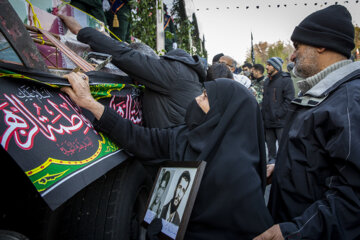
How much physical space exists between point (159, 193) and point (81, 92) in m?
0.78

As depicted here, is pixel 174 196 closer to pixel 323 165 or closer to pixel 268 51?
pixel 323 165

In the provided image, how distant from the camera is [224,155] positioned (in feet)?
5.24

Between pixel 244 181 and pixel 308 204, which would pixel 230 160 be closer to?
pixel 244 181

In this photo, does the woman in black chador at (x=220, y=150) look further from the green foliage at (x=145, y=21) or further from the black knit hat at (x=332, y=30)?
the green foliage at (x=145, y=21)

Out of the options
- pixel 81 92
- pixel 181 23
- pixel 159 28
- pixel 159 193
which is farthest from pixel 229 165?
pixel 181 23

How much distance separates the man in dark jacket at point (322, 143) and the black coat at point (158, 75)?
0.99 metres

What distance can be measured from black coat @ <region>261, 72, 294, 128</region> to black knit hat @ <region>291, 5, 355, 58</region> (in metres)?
3.73

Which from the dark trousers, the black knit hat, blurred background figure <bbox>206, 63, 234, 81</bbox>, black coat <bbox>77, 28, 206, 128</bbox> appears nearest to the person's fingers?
black coat <bbox>77, 28, 206, 128</bbox>

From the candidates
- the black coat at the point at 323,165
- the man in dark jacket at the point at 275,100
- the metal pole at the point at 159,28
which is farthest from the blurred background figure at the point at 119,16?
the black coat at the point at 323,165

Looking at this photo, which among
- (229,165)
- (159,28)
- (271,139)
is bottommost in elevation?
(271,139)

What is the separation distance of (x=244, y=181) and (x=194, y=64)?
1.29 meters

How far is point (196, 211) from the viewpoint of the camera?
63.3 inches

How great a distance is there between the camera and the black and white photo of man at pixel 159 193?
1598 mm

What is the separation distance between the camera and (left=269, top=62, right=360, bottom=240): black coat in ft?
4.01
